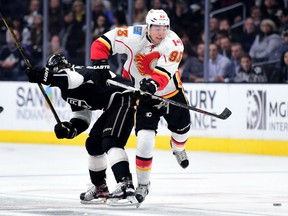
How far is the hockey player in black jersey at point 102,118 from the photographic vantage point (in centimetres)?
905

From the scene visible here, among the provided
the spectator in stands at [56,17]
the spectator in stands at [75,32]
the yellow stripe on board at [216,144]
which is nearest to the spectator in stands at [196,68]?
the yellow stripe on board at [216,144]

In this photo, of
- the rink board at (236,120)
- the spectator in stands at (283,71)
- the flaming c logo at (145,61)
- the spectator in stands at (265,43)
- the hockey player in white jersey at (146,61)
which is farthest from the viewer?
the spectator in stands at (265,43)

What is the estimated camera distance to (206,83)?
16125 millimetres

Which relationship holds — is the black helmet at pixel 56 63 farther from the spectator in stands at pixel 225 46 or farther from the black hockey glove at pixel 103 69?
the spectator in stands at pixel 225 46

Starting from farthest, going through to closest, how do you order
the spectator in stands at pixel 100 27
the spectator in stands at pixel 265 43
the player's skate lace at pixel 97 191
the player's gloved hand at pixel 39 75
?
the spectator in stands at pixel 100 27, the spectator in stands at pixel 265 43, the player's skate lace at pixel 97 191, the player's gloved hand at pixel 39 75

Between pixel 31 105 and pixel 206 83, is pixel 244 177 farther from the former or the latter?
pixel 31 105

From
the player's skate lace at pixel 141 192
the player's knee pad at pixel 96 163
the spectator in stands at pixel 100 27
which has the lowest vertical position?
the player's skate lace at pixel 141 192

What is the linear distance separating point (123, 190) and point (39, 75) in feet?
3.62

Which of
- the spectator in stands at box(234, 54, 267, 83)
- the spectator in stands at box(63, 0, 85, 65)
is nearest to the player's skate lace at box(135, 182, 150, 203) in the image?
the spectator in stands at box(234, 54, 267, 83)

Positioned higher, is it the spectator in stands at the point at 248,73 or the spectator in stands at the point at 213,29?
the spectator in stands at the point at 213,29

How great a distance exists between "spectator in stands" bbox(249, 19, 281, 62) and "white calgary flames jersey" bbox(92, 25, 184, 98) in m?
6.31

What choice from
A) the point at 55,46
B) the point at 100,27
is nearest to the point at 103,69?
the point at 100,27

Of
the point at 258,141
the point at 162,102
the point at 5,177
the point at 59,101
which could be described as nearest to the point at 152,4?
the point at 59,101

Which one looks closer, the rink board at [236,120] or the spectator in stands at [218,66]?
the rink board at [236,120]
